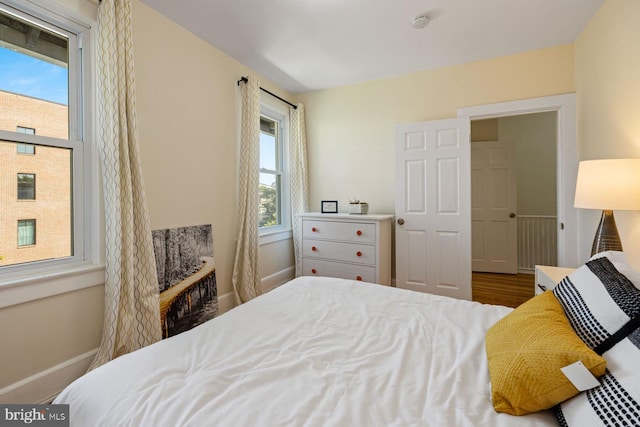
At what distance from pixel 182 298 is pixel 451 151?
2.93 metres

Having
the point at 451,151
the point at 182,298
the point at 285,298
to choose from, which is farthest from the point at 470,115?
the point at 182,298

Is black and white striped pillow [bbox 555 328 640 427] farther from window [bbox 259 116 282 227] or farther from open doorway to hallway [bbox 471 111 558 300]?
open doorway to hallway [bbox 471 111 558 300]

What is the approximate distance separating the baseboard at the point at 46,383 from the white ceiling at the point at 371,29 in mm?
2526

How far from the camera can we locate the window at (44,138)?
5.38ft

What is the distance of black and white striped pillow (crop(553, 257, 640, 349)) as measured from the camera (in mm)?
794

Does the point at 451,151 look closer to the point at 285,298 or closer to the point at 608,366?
the point at 285,298

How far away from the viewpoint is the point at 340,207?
12.6 feet

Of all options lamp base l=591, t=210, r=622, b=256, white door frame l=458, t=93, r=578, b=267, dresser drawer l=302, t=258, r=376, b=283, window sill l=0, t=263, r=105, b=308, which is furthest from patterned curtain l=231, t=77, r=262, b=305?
white door frame l=458, t=93, r=578, b=267

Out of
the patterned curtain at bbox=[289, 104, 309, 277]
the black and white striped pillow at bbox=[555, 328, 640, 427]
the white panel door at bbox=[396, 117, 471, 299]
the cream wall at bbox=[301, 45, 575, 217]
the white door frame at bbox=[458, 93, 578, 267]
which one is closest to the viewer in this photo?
the black and white striped pillow at bbox=[555, 328, 640, 427]

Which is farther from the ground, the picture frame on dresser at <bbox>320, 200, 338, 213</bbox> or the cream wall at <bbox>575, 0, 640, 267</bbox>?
the cream wall at <bbox>575, 0, 640, 267</bbox>

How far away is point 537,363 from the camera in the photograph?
0.77 meters

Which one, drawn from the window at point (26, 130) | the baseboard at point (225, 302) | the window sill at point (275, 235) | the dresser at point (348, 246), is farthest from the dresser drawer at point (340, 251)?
the window at point (26, 130)

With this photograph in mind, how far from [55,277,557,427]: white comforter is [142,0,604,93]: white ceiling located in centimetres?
219

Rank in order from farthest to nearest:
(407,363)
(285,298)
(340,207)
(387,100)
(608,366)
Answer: (340,207)
(387,100)
(285,298)
(407,363)
(608,366)
